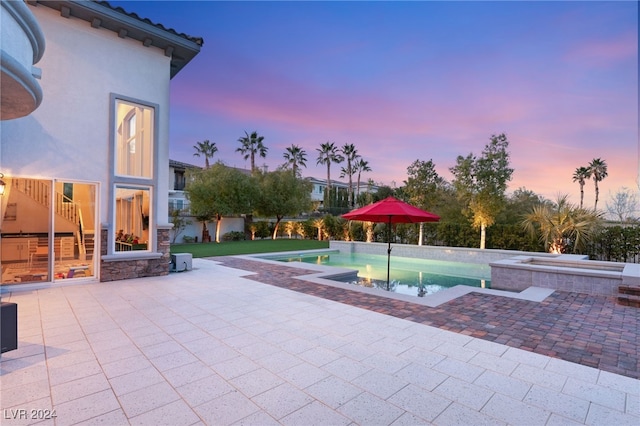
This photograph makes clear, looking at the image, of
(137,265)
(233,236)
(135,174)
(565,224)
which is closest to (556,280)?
(565,224)

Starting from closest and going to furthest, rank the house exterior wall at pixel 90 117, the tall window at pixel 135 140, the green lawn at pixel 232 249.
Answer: the house exterior wall at pixel 90 117 < the tall window at pixel 135 140 < the green lawn at pixel 232 249

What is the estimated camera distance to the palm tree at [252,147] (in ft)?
129

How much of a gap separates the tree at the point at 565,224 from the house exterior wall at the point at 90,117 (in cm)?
1460

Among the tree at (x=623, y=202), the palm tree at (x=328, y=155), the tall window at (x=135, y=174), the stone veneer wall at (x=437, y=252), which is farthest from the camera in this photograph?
the palm tree at (x=328, y=155)

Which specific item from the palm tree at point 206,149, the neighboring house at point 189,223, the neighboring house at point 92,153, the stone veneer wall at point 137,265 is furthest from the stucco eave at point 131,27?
the palm tree at point 206,149

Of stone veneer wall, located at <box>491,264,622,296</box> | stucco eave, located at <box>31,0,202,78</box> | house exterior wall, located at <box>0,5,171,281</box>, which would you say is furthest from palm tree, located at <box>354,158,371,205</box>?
house exterior wall, located at <box>0,5,171,281</box>

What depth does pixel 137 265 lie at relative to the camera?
9.35 meters

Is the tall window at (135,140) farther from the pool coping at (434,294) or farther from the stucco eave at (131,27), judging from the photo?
the pool coping at (434,294)

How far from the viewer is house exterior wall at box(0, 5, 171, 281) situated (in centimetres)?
775

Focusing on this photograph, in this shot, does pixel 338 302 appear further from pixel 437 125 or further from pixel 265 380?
pixel 437 125

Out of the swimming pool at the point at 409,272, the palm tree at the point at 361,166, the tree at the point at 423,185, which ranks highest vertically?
the palm tree at the point at 361,166

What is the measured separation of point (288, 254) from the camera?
16266mm

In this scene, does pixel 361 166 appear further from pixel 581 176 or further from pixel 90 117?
pixel 90 117

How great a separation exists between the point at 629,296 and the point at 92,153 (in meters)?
13.8
